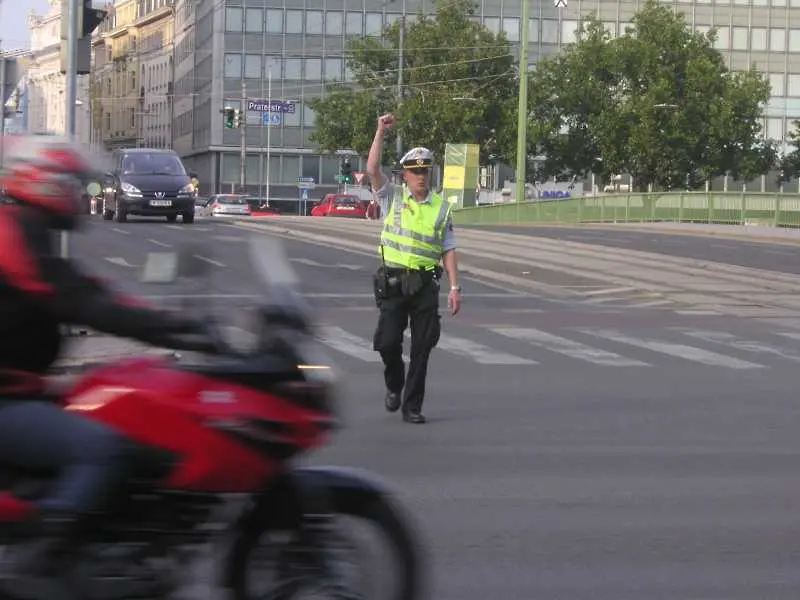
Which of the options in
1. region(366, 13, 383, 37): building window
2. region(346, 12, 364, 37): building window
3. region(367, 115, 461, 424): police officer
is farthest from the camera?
region(366, 13, 383, 37): building window

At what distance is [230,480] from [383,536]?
521mm

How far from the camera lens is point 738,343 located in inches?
649

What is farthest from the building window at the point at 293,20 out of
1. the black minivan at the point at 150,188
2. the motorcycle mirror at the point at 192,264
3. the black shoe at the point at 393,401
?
Answer: the motorcycle mirror at the point at 192,264

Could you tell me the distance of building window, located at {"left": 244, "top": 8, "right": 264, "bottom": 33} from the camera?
9806cm

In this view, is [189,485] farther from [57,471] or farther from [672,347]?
[672,347]

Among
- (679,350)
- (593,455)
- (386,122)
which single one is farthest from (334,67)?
(593,455)

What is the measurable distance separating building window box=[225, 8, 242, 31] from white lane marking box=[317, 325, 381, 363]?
8266 cm

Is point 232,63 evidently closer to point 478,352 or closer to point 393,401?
point 478,352

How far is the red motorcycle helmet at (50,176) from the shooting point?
4.61 m

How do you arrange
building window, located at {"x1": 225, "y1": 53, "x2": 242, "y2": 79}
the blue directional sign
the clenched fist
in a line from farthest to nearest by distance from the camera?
building window, located at {"x1": 225, "y1": 53, "x2": 242, "y2": 79}, the blue directional sign, the clenched fist

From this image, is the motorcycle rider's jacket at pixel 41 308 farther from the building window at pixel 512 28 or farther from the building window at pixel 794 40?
the building window at pixel 794 40

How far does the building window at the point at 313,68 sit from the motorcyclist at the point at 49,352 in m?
96.5

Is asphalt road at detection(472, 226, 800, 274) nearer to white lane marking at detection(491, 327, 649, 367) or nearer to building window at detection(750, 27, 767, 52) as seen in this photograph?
white lane marking at detection(491, 327, 649, 367)

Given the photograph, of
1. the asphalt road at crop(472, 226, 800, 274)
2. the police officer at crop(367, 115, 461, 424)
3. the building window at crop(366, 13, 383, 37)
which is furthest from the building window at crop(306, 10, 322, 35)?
the police officer at crop(367, 115, 461, 424)
